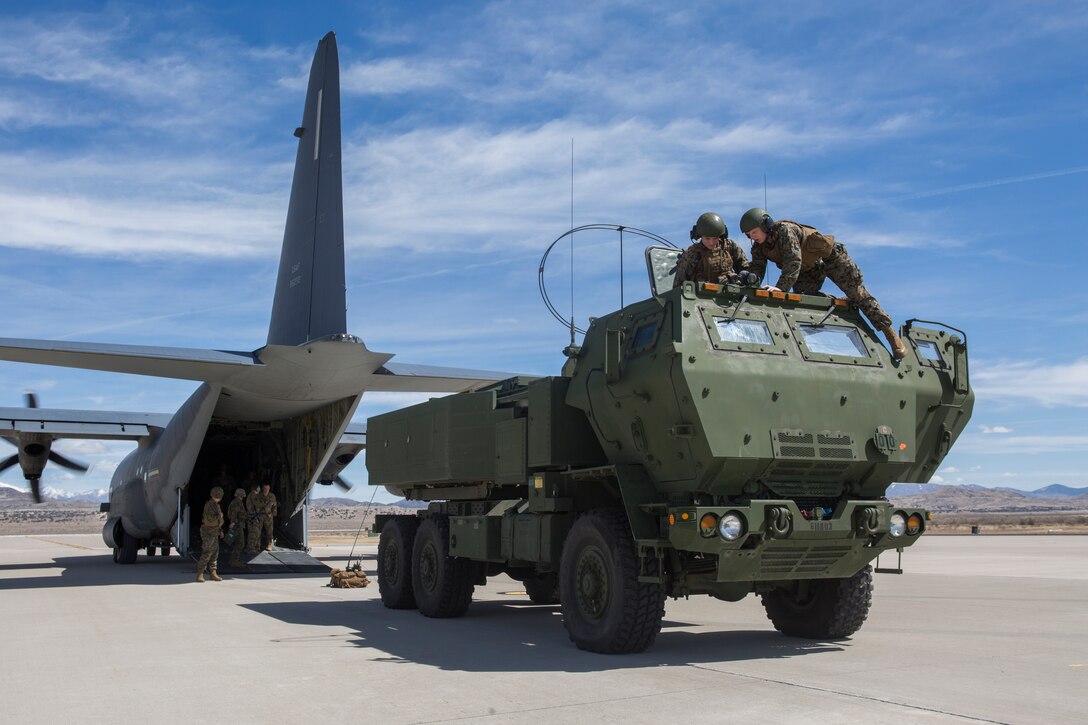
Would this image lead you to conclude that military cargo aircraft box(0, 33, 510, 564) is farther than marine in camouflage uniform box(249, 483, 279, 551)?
No

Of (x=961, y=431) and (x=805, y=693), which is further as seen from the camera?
(x=961, y=431)

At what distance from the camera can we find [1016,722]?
18.6 feet

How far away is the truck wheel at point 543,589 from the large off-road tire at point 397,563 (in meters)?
1.59

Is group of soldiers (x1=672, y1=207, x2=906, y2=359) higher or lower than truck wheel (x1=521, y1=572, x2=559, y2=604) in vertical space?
higher

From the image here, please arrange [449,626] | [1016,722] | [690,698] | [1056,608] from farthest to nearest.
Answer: [1056,608]
[449,626]
[690,698]
[1016,722]

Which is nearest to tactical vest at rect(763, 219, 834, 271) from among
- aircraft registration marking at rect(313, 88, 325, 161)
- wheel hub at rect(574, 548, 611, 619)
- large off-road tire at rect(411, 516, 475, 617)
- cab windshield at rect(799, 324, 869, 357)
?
cab windshield at rect(799, 324, 869, 357)

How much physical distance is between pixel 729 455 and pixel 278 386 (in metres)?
13.1

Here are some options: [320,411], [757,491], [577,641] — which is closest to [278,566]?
[320,411]


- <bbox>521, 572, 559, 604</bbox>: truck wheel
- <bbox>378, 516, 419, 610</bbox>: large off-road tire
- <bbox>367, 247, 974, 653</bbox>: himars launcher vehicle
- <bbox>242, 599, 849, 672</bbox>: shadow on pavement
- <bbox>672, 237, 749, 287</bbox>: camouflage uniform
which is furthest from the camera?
<bbox>521, 572, 559, 604</bbox>: truck wheel

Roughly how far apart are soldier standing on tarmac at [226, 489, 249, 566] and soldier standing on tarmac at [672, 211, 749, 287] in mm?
13190

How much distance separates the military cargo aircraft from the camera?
17.1 meters

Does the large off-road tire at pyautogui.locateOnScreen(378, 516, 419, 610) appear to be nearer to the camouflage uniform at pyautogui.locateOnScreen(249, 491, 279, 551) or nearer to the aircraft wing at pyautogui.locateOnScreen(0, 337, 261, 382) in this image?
the aircraft wing at pyautogui.locateOnScreen(0, 337, 261, 382)

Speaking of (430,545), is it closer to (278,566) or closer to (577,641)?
(577,641)

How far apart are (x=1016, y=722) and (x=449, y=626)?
6583mm
